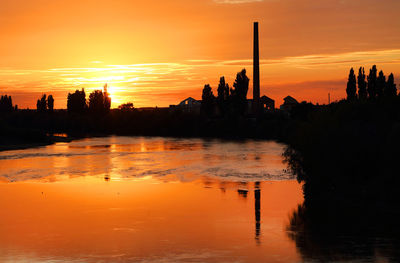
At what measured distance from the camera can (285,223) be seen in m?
20.7

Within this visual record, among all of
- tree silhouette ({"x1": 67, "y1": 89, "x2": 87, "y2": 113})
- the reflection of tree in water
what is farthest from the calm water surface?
tree silhouette ({"x1": 67, "y1": 89, "x2": 87, "y2": 113})

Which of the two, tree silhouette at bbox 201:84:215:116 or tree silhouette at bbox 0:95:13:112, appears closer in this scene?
tree silhouette at bbox 201:84:215:116

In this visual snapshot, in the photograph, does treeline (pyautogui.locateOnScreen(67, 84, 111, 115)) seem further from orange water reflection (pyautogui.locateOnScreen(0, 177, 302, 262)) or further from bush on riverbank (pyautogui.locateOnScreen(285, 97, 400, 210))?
bush on riverbank (pyautogui.locateOnScreen(285, 97, 400, 210))

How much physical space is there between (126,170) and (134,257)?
24197 mm

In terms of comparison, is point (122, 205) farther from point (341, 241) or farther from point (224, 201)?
point (341, 241)

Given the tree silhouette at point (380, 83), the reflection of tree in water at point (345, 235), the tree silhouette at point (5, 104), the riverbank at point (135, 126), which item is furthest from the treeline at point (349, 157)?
the tree silhouette at point (5, 104)

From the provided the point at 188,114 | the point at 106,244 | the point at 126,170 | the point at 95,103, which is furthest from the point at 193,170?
the point at 95,103

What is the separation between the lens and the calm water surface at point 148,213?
1658cm

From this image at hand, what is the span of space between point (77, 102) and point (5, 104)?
79.3ft

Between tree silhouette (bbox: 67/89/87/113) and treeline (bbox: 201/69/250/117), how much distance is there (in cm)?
3451

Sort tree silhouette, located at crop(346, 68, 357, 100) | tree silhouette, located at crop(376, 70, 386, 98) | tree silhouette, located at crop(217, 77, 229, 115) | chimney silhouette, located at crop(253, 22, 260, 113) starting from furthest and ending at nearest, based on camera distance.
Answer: tree silhouette, located at crop(217, 77, 229, 115) < chimney silhouette, located at crop(253, 22, 260, 113) < tree silhouette, located at crop(346, 68, 357, 100) < tree silhouette, located at crop(376, 70, 386, 98)

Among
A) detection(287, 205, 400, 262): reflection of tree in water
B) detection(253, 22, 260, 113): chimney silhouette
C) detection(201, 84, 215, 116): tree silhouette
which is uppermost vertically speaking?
detection(253, 22, 260, 113): chimney silhouette

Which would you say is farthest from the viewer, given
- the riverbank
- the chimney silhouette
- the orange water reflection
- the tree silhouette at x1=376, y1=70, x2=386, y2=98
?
the chimney silhouette

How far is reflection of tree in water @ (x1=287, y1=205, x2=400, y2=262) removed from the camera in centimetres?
1619
